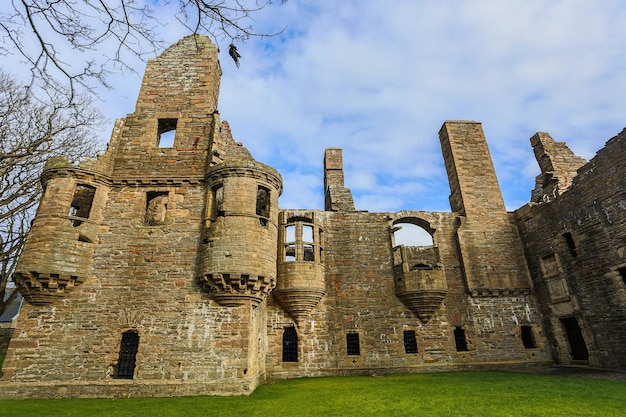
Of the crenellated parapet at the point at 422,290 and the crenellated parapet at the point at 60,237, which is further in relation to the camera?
the crenellated parapet at the point at 422,290

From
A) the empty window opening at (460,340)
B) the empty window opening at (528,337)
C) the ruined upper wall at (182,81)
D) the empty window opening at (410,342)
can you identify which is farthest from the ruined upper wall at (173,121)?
the empty window opening at (528,337)

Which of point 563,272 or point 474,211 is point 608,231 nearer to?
point 563,272

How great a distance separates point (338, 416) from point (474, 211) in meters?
13.5

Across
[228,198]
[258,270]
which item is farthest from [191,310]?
[228,198]

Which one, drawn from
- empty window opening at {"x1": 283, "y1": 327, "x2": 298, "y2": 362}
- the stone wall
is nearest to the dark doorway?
the stone wall

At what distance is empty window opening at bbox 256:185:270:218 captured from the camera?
40.7ft

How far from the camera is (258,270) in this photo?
10.5 metres

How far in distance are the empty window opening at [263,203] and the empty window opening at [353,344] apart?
6764 millimetres

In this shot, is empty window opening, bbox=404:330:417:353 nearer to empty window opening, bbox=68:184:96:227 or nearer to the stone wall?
the stone wall

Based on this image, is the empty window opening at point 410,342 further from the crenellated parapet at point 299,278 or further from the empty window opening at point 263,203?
the empty window opening at point 263,203

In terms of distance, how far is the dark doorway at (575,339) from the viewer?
13.7 meters

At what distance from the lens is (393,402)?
8.06 metres

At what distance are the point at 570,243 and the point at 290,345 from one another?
1329 cm

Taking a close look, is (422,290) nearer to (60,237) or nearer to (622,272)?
(622,272)
